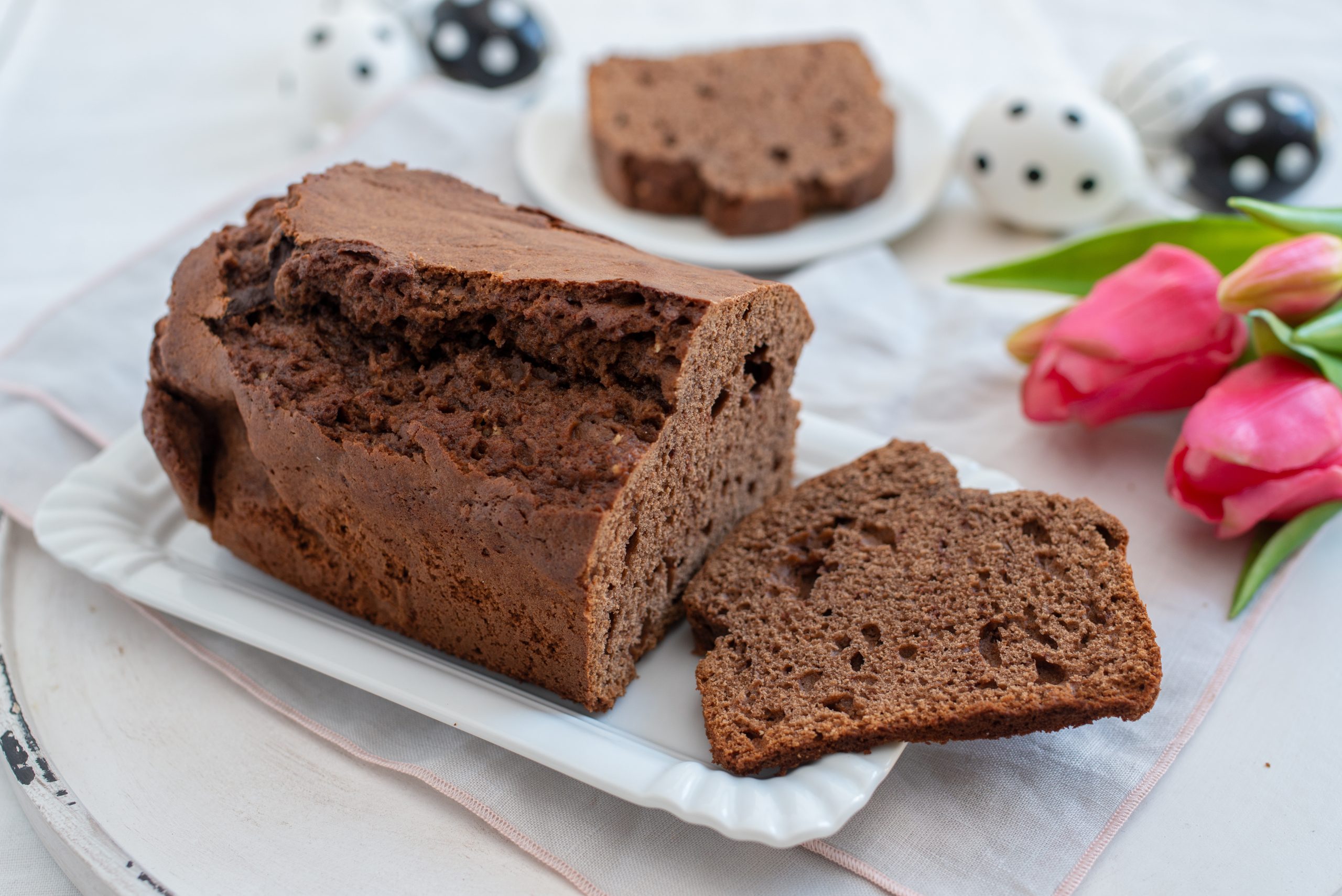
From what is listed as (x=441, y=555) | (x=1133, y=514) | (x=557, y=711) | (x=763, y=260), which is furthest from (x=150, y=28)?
(x=1133, y=514)

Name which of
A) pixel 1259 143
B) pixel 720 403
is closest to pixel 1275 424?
pixel 720 403

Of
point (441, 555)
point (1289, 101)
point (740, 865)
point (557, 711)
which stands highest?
point (1289, 101)

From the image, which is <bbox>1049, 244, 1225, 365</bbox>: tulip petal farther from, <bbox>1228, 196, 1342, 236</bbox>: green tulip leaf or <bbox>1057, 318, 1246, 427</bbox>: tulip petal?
<bbox>1228, 196, 1342, 236</bbox>: green tulip leaf

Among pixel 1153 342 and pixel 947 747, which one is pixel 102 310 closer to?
pixel 947 747

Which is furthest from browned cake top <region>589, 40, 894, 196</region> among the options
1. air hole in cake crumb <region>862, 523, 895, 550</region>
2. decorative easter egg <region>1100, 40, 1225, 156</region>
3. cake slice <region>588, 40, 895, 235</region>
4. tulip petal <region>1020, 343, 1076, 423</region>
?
air hole in cake crumb <region>862, 523, 895, 550</region>

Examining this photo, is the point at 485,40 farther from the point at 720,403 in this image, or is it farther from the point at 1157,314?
the point at 1157,314

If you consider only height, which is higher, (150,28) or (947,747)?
(150,28)
